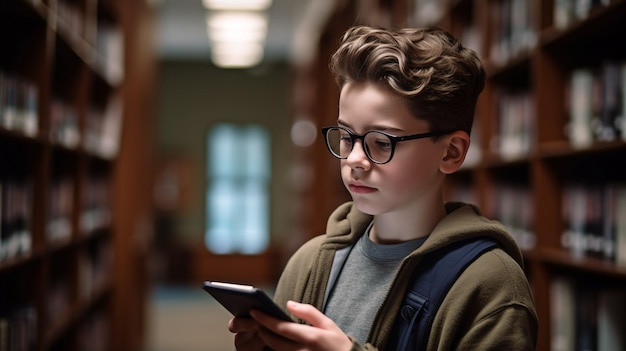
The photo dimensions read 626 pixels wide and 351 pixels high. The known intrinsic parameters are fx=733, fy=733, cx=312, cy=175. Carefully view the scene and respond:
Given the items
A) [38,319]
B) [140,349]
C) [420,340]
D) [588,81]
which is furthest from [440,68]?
[140,349]

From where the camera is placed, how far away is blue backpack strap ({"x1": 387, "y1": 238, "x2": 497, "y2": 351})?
1154 millimetres

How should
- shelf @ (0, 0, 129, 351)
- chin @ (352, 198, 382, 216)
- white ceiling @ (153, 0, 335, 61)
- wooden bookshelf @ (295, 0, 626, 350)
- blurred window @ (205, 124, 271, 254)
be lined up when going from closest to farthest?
chin @ (352, 198, 382, 216) < wooden bookshelf @ (295, 0, 626, 350) < shelf @ (0, 0, 129, 351) < white ceiling @ (153, 0, 335, 61) < blurred window @ (205, 124, 271, 254)

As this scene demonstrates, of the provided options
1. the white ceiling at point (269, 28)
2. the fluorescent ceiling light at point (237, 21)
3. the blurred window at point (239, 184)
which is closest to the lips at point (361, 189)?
the white ceiling at point (269, 28)

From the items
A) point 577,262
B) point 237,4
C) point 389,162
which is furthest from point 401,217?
point 237,4

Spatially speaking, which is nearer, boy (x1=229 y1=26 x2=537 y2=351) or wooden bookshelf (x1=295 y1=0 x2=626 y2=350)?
boy (x1=229 y1=26 x2=537 y2=351)

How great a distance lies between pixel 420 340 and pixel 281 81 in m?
10.9

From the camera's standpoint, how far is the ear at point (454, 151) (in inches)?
48.4

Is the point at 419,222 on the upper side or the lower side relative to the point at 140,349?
upper

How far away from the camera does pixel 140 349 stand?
5.78 metres

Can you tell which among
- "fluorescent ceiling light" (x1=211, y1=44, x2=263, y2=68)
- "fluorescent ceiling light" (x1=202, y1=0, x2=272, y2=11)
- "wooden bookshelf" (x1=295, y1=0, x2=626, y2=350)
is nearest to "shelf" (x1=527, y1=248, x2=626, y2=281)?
"wooden bookshelf" (x1=295, y1=0, x2=626, y2=350)

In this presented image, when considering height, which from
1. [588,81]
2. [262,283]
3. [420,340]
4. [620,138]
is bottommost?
[262,283]

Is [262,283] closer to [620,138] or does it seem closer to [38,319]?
[38,319]

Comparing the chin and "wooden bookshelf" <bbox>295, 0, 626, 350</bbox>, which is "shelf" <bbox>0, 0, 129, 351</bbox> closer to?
"wooden bookshelf" <bbox>295, 0, 626, 350</bbox>

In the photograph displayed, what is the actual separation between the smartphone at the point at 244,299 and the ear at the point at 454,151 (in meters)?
0.37
